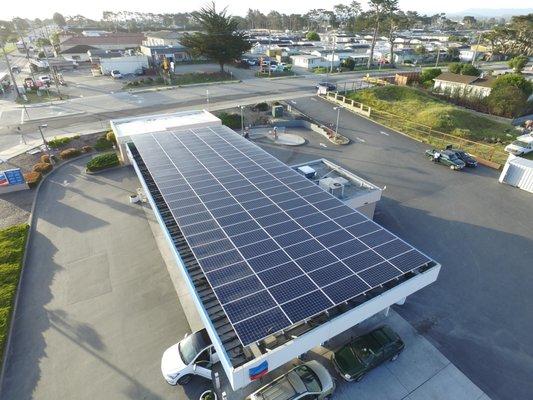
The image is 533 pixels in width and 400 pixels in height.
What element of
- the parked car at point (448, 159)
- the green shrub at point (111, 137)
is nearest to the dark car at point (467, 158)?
the parked car at point (448, 159)

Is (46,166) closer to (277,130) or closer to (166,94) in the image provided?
(277,130)

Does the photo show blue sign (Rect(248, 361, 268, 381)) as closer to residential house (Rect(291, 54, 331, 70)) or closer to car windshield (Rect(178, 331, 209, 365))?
car windshield (Rect(178, 331, 209, 365))

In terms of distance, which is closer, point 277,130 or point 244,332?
point 244,332

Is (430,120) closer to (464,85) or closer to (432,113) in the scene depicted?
(432,113)

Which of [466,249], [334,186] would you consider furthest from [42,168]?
[466,249]

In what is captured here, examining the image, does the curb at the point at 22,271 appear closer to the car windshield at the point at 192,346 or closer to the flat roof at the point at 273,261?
the car windshield at the point at 192,346

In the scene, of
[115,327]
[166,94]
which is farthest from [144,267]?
[166,94]
